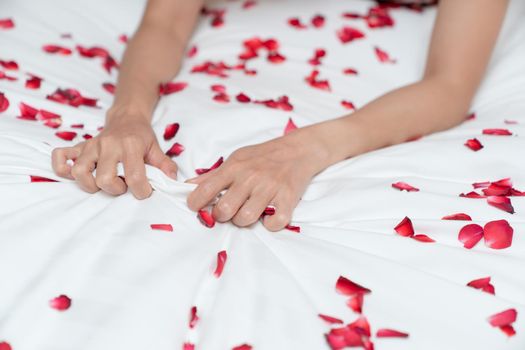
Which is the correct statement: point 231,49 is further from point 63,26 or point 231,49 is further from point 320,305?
point 320,305

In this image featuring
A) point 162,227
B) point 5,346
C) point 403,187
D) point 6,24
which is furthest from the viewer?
point 6,24

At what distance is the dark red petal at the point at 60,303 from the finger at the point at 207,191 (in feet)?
0.89

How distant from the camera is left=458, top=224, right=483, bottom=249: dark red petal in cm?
97

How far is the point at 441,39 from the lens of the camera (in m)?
1.45

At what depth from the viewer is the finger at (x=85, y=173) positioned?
1.05 meters

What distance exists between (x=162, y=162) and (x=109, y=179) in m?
0.12

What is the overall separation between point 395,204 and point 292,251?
0.21 meters

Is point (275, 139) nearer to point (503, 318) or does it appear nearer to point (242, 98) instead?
point (242, 98)

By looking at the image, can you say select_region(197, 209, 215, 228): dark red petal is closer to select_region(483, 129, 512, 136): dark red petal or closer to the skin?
the skin

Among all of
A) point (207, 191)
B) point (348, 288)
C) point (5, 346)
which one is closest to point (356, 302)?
point (348, 288)

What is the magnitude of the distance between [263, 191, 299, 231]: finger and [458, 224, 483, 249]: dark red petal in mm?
258

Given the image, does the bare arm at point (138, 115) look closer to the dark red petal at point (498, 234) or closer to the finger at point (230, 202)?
the finger at point (230, 202)

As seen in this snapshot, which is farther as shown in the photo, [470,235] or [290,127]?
[290,127]

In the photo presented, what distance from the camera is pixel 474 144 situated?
1204mm
